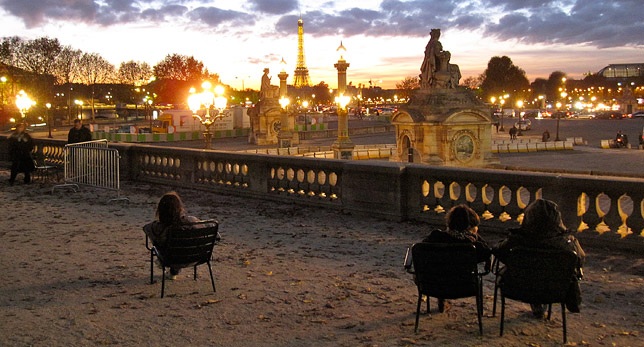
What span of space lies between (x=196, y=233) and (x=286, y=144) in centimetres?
3714

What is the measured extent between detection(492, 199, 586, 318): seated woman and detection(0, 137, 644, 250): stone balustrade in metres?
3.34

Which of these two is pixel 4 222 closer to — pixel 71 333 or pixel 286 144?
pixel 71 333

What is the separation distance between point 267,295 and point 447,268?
2223 mm

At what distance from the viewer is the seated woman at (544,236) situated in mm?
5723

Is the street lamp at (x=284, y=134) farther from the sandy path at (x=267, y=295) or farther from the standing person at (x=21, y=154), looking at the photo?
the sandy path at (x=267, y=295)

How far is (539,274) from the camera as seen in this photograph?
550 cm

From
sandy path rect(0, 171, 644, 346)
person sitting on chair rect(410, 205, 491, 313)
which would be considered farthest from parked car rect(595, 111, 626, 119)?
person sitting on chair rect(410, 205, 491, 313)

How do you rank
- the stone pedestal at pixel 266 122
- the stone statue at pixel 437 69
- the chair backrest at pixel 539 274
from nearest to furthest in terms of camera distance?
the chair backrest at pixel 539 274, the stone statue at pixel 437 69, the stone pedestal at pixel 266 122

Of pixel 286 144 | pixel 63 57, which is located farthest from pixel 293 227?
pixel 63 57

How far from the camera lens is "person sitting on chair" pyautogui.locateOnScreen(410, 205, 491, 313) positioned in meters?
5.98

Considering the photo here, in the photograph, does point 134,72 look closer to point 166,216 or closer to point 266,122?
point 266,122

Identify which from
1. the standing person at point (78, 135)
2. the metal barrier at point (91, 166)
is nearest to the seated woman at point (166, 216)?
the metal barrier at point (91, 166)

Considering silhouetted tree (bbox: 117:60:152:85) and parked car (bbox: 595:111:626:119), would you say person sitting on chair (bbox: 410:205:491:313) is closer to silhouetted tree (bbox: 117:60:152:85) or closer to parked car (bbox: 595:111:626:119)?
parked car (bbox: 595:111:626:119)

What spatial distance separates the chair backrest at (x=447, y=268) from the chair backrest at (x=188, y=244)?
2.34 meters
